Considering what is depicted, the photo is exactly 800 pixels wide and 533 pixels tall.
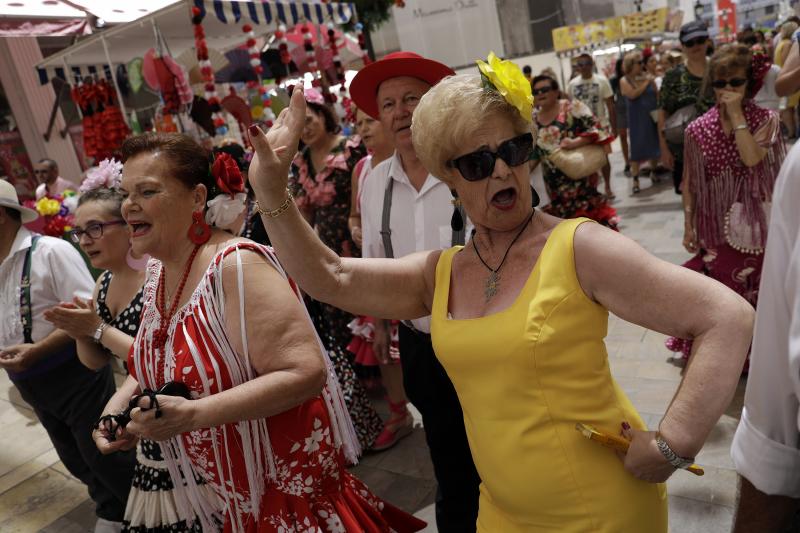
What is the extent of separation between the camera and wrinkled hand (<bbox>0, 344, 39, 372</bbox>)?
287 centimetres

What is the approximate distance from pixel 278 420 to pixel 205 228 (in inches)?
27.5

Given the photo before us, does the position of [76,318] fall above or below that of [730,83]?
below

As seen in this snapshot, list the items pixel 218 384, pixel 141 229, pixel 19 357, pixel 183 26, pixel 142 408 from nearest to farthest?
1. pixel 142 408
2. pixel 218 384
3. pixel 141 229
4. pixel 19 357
5. pixel 183 26

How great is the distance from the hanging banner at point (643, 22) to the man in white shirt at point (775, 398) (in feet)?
66.8

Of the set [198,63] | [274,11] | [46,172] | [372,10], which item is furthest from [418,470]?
[372,10]

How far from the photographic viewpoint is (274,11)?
5.96m

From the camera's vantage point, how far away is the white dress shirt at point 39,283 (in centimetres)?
299

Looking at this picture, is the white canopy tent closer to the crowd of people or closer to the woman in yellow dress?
the crowd of people

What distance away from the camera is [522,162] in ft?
4.24

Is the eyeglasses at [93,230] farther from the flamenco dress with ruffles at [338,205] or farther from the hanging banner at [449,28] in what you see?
the hanging banner at [449,28]

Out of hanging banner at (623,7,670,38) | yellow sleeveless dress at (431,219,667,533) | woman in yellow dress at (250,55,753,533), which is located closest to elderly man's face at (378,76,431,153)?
woman in yellow dress at (250,55,753,533)

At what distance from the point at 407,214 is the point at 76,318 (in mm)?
1409

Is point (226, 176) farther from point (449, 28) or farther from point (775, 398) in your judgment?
point (449, 28)

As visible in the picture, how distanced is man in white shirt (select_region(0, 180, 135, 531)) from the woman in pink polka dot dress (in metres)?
3.37
